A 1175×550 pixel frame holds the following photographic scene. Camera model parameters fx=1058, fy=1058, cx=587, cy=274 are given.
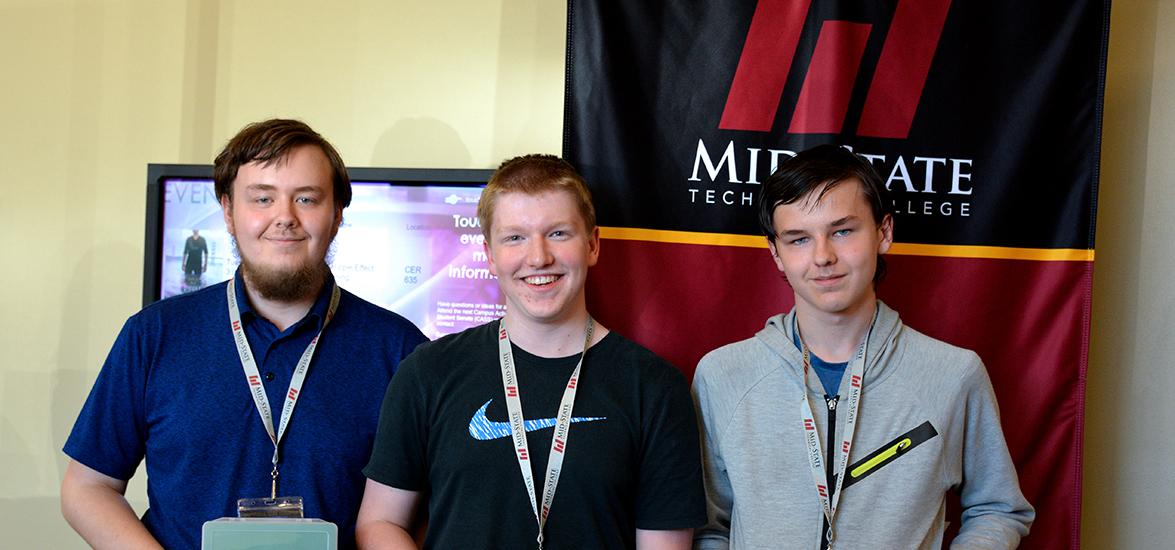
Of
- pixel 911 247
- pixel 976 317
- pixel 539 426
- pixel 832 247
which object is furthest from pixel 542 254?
pixel 976 317

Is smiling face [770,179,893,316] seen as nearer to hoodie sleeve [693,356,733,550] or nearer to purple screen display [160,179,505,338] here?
hoodie sleeve [693,356,733,550]

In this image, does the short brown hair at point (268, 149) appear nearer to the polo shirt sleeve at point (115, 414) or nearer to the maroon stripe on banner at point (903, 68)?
the polo shirt sleeve at point (115, 414)

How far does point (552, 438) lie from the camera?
204 cm

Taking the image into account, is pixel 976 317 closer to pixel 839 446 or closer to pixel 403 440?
pixel 839 446

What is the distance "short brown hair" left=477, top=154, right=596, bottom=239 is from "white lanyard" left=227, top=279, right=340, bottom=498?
47cm

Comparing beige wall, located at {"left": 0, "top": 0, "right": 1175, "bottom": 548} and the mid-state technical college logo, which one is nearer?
the mid-state technical college logo

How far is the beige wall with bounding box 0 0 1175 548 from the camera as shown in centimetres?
316

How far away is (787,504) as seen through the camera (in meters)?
2.14

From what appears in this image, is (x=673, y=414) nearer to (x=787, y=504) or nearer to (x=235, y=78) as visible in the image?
(x=787, y=504)

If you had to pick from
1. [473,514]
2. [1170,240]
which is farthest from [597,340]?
[1170,240]

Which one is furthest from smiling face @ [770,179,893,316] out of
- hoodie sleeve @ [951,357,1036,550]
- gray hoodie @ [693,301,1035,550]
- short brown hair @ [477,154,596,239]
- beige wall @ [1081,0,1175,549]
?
beige wall @ [1081,0,1175,549]

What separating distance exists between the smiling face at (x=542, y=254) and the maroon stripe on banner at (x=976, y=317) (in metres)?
0.65

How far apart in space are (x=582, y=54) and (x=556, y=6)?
0.86 meters

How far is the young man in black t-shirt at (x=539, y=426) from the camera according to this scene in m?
2.01
